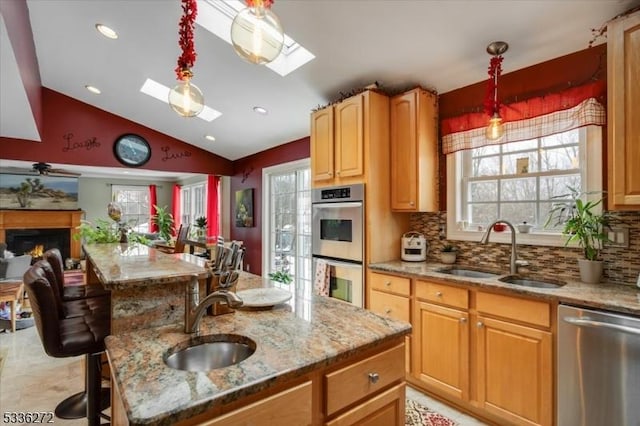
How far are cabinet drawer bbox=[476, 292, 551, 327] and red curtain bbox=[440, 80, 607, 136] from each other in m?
1.30

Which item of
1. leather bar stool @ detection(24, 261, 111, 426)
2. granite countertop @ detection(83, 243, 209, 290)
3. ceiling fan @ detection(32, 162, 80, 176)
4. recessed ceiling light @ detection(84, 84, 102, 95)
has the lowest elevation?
leather bar stool @ detection(24, 261, 111, 426)

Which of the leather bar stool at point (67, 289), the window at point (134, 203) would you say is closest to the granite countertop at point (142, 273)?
the leather bar stool at point (67, 289)

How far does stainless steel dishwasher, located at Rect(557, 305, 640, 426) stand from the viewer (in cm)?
156

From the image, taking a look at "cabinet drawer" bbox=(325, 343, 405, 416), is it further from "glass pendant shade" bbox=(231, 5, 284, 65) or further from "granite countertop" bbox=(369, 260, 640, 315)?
"glass pendant shade" bbox=(231, 5, 284, 65)

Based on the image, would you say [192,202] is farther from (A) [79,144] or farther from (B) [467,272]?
(B) [467,272]

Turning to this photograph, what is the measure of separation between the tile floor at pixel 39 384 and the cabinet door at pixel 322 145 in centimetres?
196

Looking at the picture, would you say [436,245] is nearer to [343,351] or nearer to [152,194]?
[343,351]

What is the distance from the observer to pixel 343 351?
1076 millimetres

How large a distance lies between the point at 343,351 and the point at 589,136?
2.20 m

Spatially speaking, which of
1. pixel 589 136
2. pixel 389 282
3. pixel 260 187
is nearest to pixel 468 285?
pixel 389 282

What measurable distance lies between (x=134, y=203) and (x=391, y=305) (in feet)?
26.9

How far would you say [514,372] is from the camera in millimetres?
1969

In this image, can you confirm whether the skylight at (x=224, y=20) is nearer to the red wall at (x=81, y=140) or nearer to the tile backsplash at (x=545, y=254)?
the tile backsplash at (x=545, y=254)

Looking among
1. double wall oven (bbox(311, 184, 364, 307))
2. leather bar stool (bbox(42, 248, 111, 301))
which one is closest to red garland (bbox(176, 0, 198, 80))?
leather bar stool (bbox(42, 248, 111, 301))
